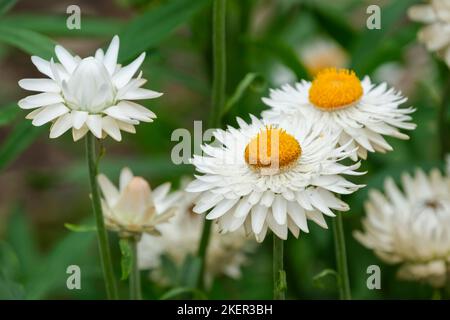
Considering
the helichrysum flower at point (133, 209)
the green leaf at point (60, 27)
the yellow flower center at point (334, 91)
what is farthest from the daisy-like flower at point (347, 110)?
the green leaf at point (60, 27)

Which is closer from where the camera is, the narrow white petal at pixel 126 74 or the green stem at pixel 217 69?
the narrow white petal at pixel 126 74

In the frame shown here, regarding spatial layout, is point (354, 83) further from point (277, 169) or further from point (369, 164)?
point (369, 164)

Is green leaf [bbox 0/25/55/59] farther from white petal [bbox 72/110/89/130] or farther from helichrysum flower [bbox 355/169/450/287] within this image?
helichrysum flower [bbox 355/169/450/287]

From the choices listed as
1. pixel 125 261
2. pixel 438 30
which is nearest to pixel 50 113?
pixel 125 261

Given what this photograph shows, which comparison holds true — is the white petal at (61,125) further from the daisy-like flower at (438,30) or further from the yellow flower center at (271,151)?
the daisy-like flower at (438,30)

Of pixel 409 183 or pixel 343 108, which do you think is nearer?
pixel 343 108

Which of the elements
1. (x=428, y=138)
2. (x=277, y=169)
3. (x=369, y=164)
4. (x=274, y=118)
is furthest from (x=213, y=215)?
(x=428, y=138)

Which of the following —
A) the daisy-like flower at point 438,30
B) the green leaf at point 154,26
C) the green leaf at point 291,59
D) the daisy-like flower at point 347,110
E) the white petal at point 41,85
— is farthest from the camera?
the green leaf at point 291,59

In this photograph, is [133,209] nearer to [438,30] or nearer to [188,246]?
[188,246]
